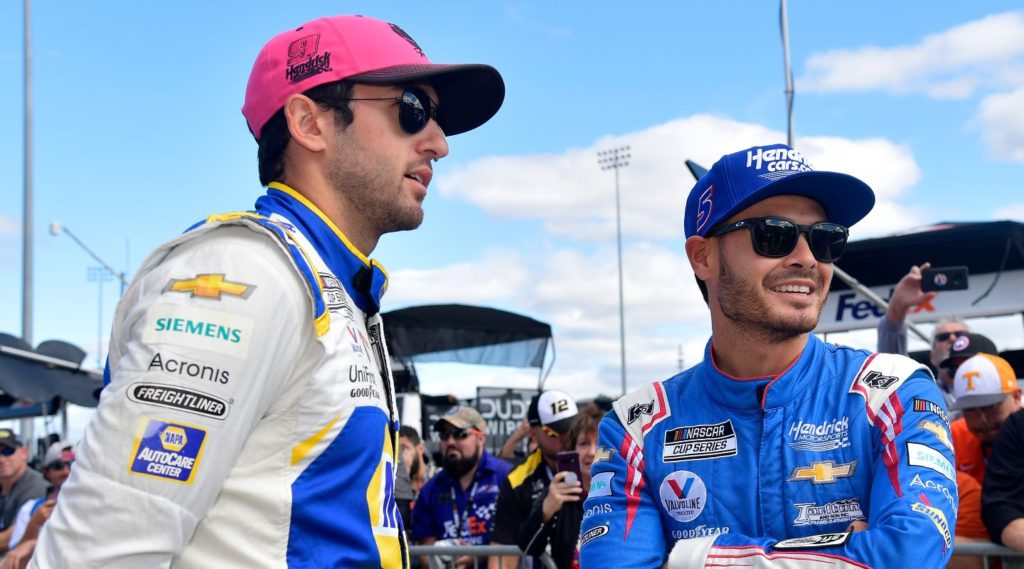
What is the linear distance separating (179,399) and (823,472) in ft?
5.29

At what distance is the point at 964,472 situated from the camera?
564 centimetres

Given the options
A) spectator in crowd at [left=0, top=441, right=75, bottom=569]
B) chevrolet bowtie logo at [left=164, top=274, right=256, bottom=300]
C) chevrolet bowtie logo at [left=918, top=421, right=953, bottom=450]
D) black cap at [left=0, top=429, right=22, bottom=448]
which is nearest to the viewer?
chevrolet bowtie logo at [left=164, top=274, right=256, bottom=300]

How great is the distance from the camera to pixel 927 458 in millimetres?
2361

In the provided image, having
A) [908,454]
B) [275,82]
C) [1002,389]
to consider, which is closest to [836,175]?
[908,454]

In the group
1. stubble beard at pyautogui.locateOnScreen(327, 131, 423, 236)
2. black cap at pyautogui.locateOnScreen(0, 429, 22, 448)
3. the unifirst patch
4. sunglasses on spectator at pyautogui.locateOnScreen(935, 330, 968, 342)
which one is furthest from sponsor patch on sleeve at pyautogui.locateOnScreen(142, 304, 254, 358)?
black cap at pyautogui.locateOnScreen(0, 429, 22, 448)

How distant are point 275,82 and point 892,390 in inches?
69.8

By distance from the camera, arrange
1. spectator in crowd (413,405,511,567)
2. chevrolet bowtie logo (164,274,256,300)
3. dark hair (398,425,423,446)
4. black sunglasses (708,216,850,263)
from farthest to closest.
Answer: dark hair (398,425,423,446)
spectator in crowd (413,405,511,567)
black sunglasses (708,216,850,263)
chevrolet bowtie logo (164,274,256,300)

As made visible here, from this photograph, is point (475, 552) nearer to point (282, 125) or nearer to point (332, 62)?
point (282, 125)

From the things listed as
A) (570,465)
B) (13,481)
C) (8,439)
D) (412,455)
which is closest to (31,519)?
(8,439)

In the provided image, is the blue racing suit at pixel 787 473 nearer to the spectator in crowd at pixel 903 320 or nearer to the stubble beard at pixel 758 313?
the stubble beard at pixel 758 313

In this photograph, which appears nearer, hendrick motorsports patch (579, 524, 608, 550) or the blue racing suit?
the blue racing suit

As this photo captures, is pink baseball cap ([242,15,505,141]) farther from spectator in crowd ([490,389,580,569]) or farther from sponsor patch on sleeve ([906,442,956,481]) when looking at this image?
spectator in crowd ([490,389,580,569])

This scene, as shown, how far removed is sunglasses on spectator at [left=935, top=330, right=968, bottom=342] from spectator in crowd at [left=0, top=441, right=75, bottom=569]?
654 centimetres

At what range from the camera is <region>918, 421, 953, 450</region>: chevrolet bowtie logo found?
94.9 inches
